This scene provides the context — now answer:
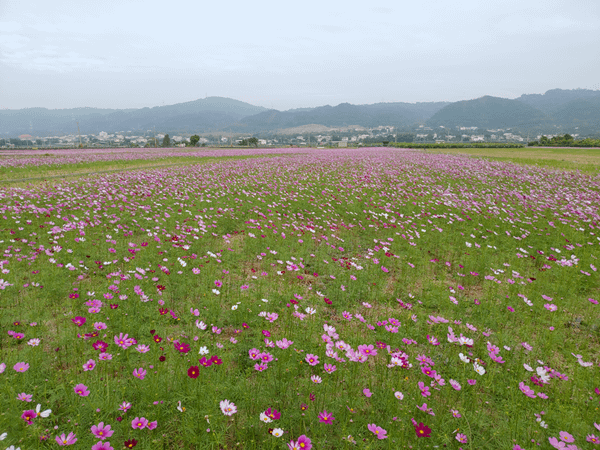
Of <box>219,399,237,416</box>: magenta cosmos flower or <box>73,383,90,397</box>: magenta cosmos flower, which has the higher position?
<box>73,383,90,397</box>: magenta cosmos flower

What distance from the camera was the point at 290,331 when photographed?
333 cm

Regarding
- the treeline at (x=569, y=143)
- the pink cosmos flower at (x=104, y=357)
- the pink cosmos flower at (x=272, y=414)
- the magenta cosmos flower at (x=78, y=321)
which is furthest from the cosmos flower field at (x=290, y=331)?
the treeline at (x=569, y=143)

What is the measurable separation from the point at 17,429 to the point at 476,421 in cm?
354

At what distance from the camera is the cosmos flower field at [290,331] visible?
225cm

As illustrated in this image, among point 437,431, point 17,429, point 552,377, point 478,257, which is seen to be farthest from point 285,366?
point 478,257

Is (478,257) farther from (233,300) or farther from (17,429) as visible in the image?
(17,429)

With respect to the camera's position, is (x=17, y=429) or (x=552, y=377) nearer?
(x=17, y=429)

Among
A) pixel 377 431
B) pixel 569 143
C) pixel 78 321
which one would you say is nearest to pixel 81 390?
pixel 78 321

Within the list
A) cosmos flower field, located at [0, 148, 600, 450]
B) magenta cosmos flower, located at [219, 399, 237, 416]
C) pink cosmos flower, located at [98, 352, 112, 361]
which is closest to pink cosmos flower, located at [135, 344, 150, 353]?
cosmos flower field, located at [0, 148, 600, 450]

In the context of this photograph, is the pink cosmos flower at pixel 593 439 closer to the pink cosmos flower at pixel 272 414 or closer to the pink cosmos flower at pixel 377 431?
the pink cosmos flower at pixel 377 431

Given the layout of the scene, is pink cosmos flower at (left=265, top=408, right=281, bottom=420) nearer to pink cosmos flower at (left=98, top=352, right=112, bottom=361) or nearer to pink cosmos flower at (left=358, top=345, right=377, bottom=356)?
pink cosmos flower at (left=358, top=345, right=377, bottom=356)

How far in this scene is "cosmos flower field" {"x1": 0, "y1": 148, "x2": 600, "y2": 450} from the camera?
2.25 m

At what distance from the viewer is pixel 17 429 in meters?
2.06

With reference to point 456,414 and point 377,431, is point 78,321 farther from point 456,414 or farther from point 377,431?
point 456,414
